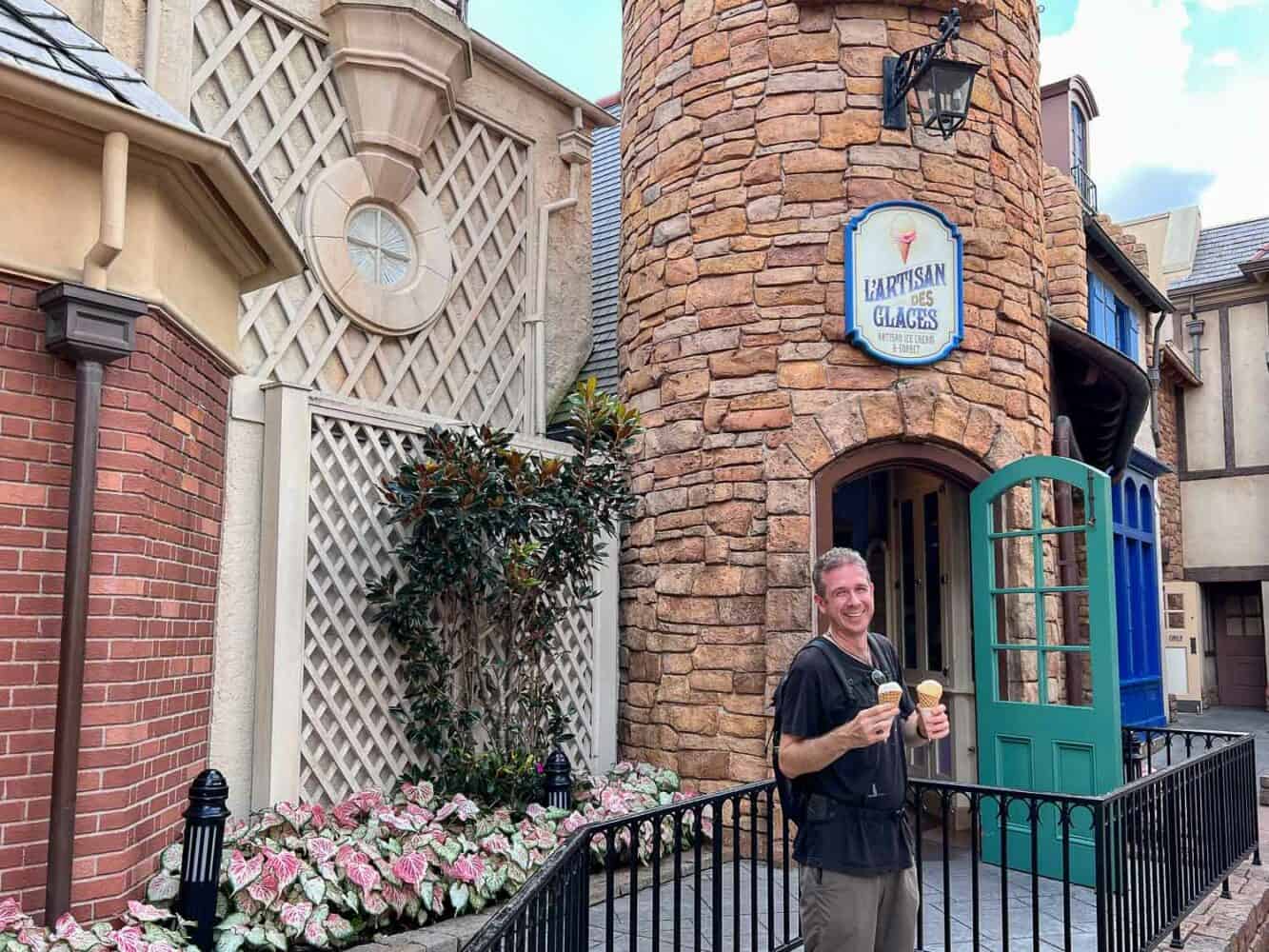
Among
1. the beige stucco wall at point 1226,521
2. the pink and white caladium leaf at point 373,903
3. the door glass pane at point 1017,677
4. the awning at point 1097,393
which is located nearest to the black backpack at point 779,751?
the pink and white caladium leaf at point 373,903

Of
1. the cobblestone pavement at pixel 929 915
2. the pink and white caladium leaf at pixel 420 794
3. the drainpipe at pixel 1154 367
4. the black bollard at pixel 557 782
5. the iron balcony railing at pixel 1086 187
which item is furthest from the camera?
the drainpipe at pixel 1154 367

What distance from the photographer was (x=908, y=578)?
804 cm

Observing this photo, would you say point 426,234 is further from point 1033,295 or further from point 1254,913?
point 1254,913

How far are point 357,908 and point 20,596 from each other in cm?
185

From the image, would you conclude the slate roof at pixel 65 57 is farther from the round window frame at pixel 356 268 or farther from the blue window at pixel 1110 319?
the blue window at pixel 1110 319

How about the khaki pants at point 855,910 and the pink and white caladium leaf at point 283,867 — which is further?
the pink and white caladium leaf at point 283,867

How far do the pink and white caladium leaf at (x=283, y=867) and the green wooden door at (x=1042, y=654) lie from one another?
3.45 metres

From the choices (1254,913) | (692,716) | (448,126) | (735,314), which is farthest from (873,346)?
(1254,913)

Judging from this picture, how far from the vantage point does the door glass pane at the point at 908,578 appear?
798 cm

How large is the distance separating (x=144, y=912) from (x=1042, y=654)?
4.90 m

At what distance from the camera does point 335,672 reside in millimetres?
→ 5453

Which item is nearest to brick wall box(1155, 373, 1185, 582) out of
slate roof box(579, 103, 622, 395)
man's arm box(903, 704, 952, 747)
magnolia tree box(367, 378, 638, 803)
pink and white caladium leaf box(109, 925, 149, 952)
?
slate roof box(579, 103, 622, 395)

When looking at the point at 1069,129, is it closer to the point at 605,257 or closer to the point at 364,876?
the point at 605,257

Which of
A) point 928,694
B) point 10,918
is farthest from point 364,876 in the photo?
point 928,694
